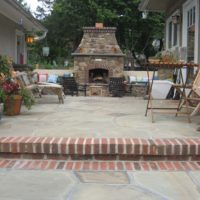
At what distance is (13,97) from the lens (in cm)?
607

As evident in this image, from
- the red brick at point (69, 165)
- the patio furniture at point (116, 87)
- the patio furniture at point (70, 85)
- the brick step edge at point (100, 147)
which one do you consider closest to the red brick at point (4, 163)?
the brick step edge at point (100, 147)

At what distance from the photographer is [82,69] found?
16047 mm

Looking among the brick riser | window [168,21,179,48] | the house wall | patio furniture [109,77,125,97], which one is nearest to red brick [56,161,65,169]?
the brick riser

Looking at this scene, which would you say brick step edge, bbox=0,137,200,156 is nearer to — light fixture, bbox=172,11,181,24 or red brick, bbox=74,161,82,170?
red brick, bbox=74,161,82,170

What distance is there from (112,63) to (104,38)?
1127 mm

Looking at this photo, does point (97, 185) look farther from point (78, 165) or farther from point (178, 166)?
point (178, 166)

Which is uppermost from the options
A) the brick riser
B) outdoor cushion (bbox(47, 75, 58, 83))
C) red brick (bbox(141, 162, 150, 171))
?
outdoor cushion (bbox(47, 75, 58, 83))

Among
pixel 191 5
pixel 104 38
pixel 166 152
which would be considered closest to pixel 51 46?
pixel 104 38

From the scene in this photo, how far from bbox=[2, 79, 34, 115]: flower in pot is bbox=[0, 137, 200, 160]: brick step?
213 cm

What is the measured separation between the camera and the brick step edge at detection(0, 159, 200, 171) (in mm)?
3666

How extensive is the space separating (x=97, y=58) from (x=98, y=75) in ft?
2.79

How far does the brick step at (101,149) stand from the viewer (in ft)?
12.7

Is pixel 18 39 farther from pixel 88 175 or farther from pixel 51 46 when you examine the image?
pixel 88 175

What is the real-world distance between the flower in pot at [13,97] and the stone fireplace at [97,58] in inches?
372
